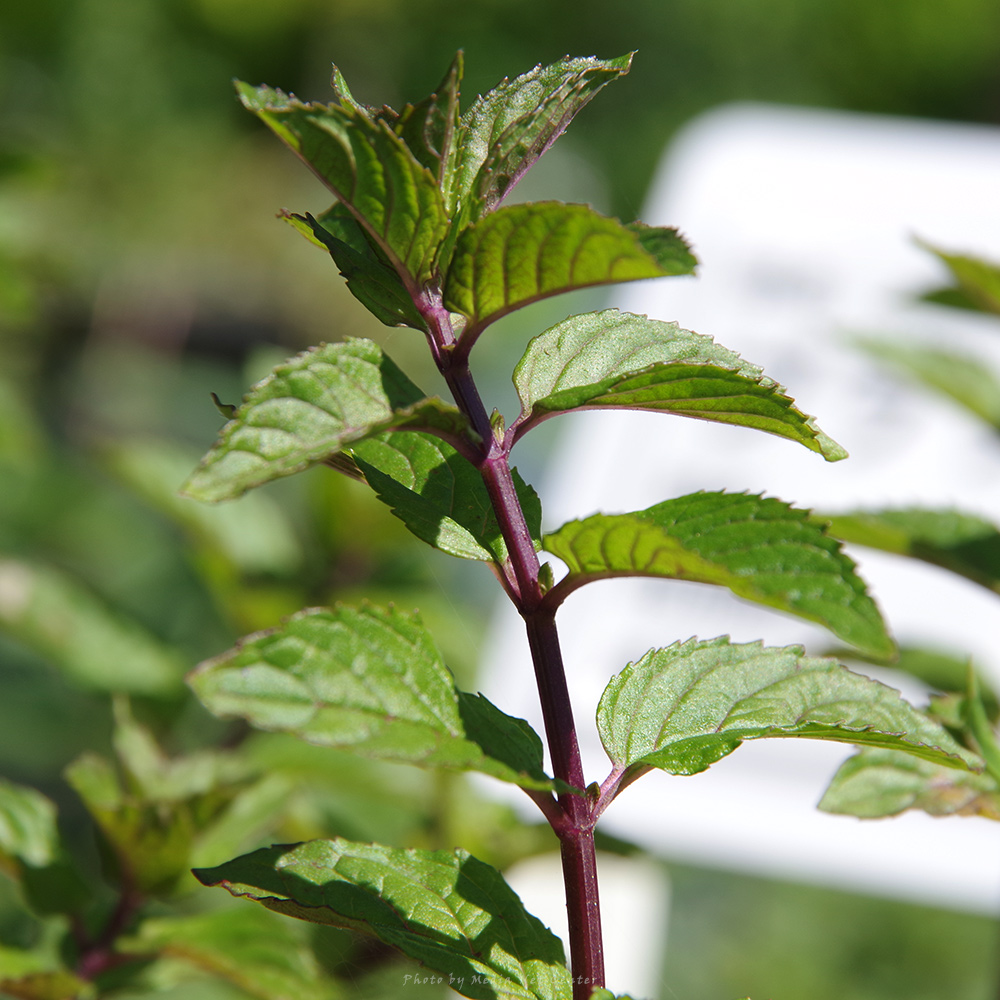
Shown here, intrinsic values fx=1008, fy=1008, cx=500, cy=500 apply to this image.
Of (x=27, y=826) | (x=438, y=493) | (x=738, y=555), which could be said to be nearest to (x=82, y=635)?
(x=27, y=826)

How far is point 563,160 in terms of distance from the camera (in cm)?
555

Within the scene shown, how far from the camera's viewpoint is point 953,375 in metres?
0.70

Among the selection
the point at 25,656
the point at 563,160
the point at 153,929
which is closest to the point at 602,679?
the point at 153,929

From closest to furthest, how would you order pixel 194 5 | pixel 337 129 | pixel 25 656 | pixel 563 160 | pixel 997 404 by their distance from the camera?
1. pixel 337 129
2. pixel 997 404
3. pixel 25 656
4. pixel 563 160
5. pixel 194 5

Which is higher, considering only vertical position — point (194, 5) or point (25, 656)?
point (194, 5)

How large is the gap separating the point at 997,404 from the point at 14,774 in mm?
1912

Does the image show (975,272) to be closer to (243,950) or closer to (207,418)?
(243,950)

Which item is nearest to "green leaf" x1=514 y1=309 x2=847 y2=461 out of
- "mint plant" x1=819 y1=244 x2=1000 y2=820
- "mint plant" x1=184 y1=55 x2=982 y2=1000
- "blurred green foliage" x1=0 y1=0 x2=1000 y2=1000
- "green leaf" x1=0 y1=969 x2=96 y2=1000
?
"mint plant" x1=184 y1=55 x2=982 y2=1000

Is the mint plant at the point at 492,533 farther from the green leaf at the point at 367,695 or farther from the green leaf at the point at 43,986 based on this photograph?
the green leaf at the point at 43,986

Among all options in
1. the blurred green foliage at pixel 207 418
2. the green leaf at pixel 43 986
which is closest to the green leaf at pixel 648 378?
the blurred green foliage at pixel 207 418

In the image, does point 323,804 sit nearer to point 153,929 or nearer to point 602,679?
point 153,929

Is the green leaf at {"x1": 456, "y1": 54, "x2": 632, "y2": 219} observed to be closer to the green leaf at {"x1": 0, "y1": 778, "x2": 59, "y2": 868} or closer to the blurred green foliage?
the blurred green foliage

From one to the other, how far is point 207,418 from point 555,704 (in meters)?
3.15

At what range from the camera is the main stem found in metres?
0.33
